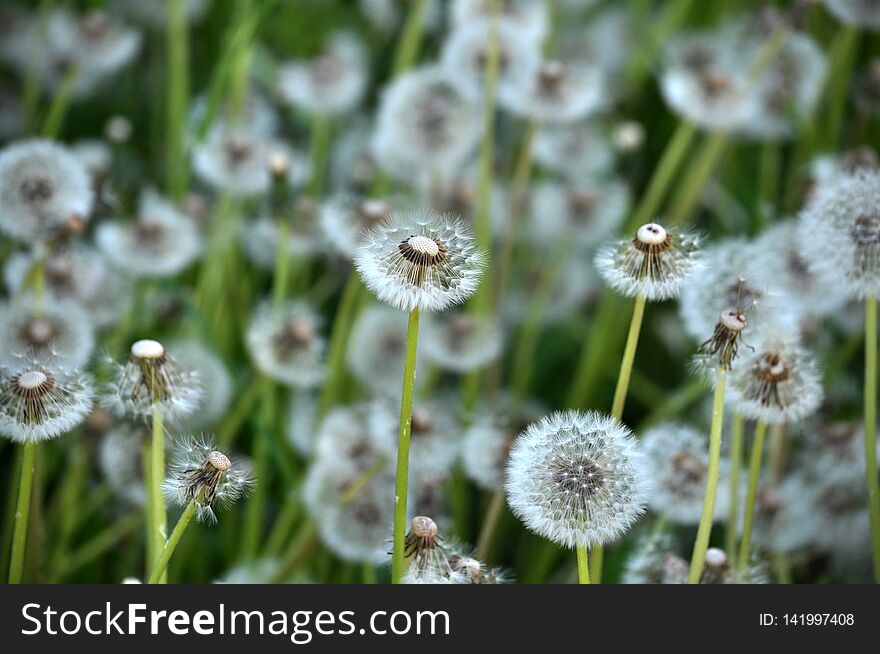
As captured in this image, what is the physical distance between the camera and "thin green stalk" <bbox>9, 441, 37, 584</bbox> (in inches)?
28.8

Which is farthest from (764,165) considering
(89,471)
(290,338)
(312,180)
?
(89,471)

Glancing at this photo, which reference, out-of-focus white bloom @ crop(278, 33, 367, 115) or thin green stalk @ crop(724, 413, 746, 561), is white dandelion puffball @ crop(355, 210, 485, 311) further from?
out-of-focus white bloom @ crop(278, 33, 367, 115)

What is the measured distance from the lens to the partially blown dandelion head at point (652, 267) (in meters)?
0.74

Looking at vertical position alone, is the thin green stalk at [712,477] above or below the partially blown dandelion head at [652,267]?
below

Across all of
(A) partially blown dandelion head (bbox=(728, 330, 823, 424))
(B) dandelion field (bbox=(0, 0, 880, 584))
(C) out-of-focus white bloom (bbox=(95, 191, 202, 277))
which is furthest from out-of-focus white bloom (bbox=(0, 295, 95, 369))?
(A) partially blown dandelion head (bbox=(728, 330, 823, 424))

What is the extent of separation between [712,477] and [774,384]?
12 centimetres

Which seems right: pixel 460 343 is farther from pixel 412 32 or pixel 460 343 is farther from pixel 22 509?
pixel 22 509

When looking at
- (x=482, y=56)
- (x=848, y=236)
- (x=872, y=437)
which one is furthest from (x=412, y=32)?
(x=872, y=437)

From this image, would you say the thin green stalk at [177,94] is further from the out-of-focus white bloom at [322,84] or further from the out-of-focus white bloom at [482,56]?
the out-of-focus white bloom at [482,56]

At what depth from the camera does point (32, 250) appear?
120 cm

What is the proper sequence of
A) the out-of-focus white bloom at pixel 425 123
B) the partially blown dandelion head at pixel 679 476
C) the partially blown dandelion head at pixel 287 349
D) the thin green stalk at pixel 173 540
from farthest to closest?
the out-of-focus white bloom at pixel 425 123
the partially blown dandelion head at pixel 287 349
the partially blown dandelion head at pixel 679 476
the thin green stalk at pixel 173 540

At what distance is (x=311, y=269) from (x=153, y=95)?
44 cm

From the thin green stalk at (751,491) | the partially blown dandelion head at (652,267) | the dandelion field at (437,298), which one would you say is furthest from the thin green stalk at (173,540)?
the thin green stalk at (751,491)

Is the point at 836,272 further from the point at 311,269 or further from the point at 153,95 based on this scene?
the point at 153,95
